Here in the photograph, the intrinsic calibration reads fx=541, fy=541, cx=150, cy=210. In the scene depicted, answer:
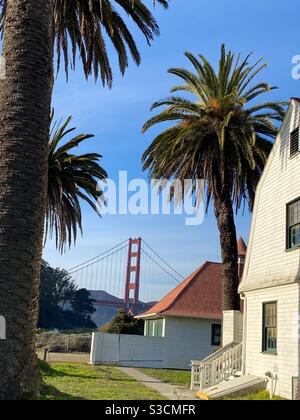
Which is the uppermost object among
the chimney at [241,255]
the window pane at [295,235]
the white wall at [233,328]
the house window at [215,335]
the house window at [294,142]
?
the house window at [294,142]

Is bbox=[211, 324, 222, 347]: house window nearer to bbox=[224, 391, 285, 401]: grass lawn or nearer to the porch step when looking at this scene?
the porch step

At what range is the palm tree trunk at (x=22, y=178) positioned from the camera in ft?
30.7

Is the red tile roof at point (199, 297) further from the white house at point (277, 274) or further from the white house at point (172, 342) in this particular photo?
the white house at point (277, 274)

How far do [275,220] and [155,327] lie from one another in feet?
66.9

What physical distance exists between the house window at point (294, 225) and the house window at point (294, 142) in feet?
5.65

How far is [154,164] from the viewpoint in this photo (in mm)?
26250

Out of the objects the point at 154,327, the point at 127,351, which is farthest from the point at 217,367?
the point at 154,327

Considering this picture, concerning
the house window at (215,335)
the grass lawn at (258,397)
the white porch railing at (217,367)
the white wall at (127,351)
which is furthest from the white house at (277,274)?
the white wall at (127,351)

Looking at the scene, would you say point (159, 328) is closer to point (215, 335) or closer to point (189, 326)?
point (189, 326)

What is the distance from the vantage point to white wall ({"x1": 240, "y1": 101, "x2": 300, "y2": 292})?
54.6 ft

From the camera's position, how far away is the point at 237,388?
1631cm

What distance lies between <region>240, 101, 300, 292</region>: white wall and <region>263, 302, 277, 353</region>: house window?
0.76 metres
